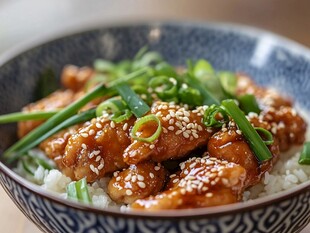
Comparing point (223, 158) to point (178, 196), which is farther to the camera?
point (223, 158)

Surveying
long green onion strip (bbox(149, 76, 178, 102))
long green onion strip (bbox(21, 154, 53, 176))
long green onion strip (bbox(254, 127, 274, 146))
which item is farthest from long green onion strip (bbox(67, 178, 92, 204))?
long green onion strip (bbox(254, 127, 274, 146))

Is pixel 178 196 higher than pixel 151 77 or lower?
lower

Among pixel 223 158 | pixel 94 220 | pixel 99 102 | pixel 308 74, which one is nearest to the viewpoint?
pixel 94 220

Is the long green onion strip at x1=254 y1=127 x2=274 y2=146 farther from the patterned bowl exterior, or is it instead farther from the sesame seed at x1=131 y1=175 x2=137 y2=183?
the sesame seed at x1=131 y1=175 x2=137 y2=183

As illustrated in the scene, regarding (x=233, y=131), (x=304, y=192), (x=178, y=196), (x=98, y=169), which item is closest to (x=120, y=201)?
(x=98, y=169)

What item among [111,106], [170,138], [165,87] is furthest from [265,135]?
[111,106]

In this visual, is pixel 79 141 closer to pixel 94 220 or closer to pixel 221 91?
pixel 94 220
